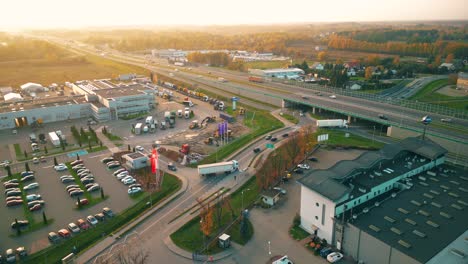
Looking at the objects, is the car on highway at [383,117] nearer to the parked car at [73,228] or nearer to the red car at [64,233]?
the parked car at [73,228]

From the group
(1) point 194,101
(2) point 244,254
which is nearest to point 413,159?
(2) point 244,254

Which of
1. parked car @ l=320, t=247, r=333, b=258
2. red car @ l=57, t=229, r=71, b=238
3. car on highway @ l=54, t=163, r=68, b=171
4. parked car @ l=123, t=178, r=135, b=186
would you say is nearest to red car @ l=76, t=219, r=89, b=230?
red car @ l=57, t=229, r=71, b=238

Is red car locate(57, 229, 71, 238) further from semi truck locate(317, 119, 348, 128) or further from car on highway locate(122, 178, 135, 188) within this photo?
semi truck locate(317, 119, 348, 128)

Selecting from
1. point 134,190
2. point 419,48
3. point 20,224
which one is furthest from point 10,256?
point 419,48

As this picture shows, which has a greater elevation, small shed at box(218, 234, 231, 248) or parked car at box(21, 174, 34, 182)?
parked car at box(21, 174, 34, 182)

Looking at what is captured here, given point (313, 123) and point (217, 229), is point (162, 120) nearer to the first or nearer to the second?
point (313, 123)

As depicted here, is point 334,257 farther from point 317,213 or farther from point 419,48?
point 419,48

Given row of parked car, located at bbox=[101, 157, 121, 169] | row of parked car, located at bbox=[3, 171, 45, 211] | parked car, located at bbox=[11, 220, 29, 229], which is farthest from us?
row of parked car, located at bbox=[101, 157, 121, 169]
